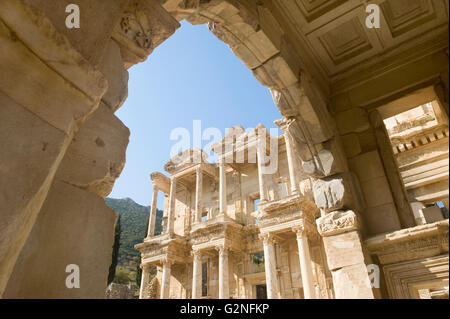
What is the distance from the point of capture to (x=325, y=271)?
14906 mm

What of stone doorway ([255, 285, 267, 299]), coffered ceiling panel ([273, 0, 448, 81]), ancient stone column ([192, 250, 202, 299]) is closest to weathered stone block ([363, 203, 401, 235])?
coffered ceiling panel ([273, 0, 448, 81])

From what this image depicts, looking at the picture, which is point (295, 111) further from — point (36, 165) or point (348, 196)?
point (36, 165)

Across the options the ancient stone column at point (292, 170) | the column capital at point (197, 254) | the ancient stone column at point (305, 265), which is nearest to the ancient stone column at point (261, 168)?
the ancient stone column at point (292, 170)

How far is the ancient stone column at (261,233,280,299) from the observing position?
14266 millimetres

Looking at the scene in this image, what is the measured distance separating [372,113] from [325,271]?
11.7 meters

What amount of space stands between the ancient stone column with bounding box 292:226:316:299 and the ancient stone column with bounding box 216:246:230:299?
14.5 feet

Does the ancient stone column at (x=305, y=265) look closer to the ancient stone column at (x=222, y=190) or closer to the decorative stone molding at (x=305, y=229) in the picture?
the decorative stone molding at (x=305, y=229)

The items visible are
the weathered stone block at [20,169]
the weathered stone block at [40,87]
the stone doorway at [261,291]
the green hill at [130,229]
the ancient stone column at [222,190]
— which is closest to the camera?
the weathered stone block at [20,169]

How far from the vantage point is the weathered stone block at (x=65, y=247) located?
4.72 ft

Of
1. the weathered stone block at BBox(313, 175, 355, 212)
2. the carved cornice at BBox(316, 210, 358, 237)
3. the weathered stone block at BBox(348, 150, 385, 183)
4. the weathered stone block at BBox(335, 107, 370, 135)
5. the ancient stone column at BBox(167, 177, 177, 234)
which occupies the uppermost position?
the ancient stone column at BBox(167, 177, 177, 234)

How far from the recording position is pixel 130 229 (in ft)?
160

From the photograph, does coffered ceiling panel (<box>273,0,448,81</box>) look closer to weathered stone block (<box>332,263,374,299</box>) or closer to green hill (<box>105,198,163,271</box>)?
weathered stone block (<box>332,263,374,299</box>)

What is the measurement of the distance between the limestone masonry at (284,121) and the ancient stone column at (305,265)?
4278 millimetres
